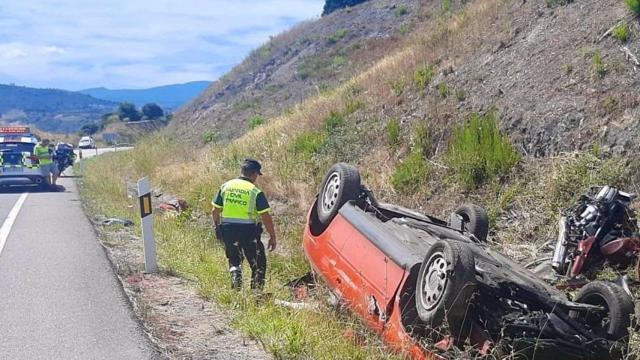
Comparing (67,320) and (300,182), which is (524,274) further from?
→ (300,182)

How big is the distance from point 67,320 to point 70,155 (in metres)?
26.4

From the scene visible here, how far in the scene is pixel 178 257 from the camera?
9688 millimetres

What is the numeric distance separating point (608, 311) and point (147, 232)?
5.20 meters

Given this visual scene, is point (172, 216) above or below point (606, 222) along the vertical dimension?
below

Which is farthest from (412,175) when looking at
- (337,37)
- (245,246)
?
(337,37)

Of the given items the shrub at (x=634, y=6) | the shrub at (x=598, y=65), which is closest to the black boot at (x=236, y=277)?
the shrub at (x=598, y=65)

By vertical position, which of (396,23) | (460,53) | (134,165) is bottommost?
(134,165)

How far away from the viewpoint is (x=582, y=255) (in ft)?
23.4

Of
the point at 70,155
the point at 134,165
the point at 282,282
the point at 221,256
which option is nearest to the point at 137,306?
the point at 282,282

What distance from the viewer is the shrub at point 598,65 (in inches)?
→ 406

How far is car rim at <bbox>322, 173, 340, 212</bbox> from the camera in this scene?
304 inches

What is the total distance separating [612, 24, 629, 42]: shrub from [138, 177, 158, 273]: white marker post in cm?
694

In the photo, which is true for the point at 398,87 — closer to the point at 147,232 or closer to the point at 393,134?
the point at 393,134

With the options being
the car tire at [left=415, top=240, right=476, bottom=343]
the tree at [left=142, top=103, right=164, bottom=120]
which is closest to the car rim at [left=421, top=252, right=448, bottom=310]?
the car tire at [left=415, top=240, right=476, bottom=343]
